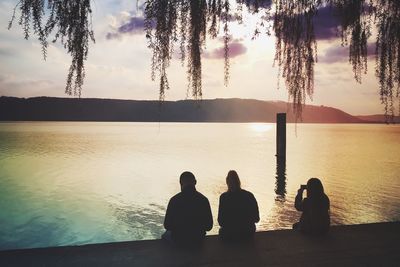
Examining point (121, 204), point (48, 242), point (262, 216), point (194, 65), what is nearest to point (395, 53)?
point (194, 65)

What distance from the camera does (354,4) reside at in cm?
365

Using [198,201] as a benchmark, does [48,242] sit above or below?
below

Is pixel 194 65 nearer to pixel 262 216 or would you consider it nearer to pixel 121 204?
pixel 262 216

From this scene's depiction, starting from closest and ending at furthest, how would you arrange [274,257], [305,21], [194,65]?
[194,65], [305,21], [274,257]

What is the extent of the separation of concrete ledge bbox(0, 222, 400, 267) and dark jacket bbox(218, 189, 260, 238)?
0.28 m

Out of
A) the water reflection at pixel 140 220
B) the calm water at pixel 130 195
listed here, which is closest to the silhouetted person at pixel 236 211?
the water reflection at pixel 140 220

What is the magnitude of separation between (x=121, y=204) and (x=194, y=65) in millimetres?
17877

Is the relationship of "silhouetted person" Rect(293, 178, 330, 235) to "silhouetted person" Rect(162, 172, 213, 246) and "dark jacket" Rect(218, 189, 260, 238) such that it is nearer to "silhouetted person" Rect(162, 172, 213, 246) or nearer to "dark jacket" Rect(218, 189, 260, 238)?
"dark jacket" Rect(218, 189, 260, 238)

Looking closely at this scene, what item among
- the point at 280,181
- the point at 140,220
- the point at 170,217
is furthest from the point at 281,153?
the point at 170,217

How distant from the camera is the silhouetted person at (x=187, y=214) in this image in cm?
568

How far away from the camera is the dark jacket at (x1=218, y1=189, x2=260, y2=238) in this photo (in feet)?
19.6

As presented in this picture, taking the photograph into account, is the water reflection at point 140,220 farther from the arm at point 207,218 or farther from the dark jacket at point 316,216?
the dark jacket at point 316,216

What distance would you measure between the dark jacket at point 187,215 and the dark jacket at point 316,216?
196 cm

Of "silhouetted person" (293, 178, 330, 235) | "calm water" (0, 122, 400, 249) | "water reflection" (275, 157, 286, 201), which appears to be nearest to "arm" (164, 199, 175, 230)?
"silhouetted person" (293, 178, 330, 235)
